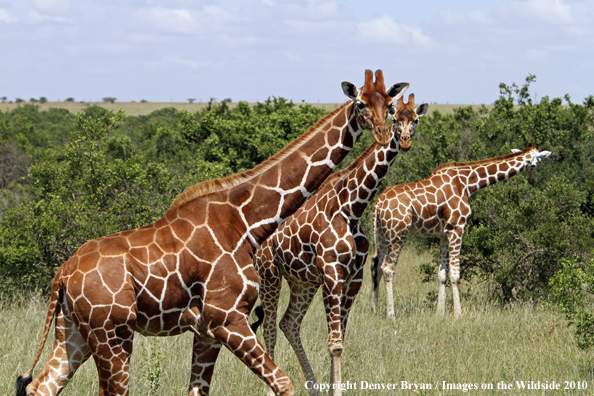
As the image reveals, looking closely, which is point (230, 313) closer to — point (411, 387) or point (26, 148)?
point (411, 387)

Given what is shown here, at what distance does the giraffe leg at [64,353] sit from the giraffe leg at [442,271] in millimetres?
6696

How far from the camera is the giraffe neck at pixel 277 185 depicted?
489cm

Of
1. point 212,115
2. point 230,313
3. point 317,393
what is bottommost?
point 317,393

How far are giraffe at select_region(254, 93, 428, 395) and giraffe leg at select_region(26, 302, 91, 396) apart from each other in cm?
260

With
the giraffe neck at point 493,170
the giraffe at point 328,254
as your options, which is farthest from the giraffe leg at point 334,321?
the giraffe neck at point 493,170

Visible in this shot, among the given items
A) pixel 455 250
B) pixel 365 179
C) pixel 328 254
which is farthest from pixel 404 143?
pixel 455 250

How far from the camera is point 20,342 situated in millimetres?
7531

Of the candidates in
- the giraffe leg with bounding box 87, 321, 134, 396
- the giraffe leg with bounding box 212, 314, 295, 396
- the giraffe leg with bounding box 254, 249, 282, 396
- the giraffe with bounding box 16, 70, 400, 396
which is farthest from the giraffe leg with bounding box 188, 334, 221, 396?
the giraffe leg with bounding box 254, 249, 282, 396

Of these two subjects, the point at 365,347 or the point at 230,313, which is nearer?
the point at 230,313

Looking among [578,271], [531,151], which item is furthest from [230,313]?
[531,151]

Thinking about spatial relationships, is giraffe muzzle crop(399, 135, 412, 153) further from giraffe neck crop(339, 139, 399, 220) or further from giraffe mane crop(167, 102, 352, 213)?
giraffe mane crop(167, 102, 352, 213)

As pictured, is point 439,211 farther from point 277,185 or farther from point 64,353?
point 64,353

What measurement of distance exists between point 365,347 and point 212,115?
36.6 feet

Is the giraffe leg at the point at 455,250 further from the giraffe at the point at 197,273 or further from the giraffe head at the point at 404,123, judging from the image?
the giraffe at the point at 197,273
